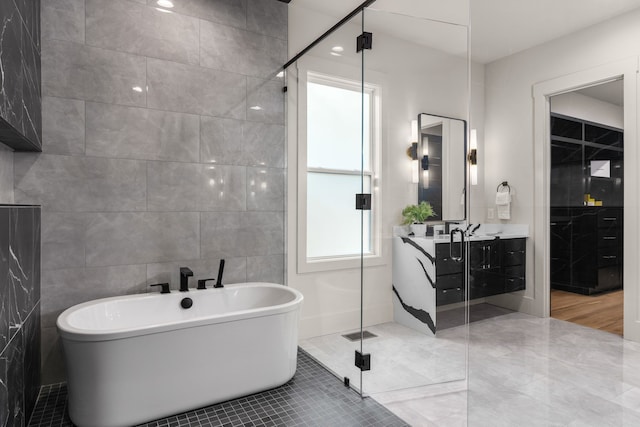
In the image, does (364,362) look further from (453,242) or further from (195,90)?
(195,90)

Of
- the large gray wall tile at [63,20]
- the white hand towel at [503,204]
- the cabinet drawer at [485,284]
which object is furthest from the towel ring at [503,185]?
the large gray wall tile at [63,20]

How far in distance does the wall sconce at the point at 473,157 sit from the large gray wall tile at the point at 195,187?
5.81 ft

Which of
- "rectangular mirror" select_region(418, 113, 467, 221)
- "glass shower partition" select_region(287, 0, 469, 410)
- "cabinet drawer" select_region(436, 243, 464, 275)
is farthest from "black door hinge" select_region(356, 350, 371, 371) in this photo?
"rectangular mirror" select_region(418, 113, 467, 221)

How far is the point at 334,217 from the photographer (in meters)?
2.75

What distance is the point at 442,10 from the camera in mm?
3129

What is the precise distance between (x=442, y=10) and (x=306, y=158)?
1607 mm

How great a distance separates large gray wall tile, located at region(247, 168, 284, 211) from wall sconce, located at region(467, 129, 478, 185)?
1707 mm

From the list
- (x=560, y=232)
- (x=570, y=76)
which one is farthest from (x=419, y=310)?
(x=570, y=76)

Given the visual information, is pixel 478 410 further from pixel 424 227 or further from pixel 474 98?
pixel 474 98

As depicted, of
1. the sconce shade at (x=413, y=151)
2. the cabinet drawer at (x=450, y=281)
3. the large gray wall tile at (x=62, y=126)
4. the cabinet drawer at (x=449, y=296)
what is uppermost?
the large gray wall tile at (x=62, y=126)

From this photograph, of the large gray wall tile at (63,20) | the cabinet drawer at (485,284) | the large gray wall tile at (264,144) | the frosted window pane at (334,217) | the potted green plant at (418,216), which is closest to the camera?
the cabinet drawer at (485,284)

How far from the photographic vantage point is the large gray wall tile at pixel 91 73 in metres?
2.38

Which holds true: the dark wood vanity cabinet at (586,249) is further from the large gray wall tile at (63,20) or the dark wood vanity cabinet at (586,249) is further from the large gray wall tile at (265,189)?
the large gray wall tile at (63,20)

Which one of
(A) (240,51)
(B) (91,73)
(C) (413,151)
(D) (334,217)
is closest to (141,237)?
(B) (91,73)
